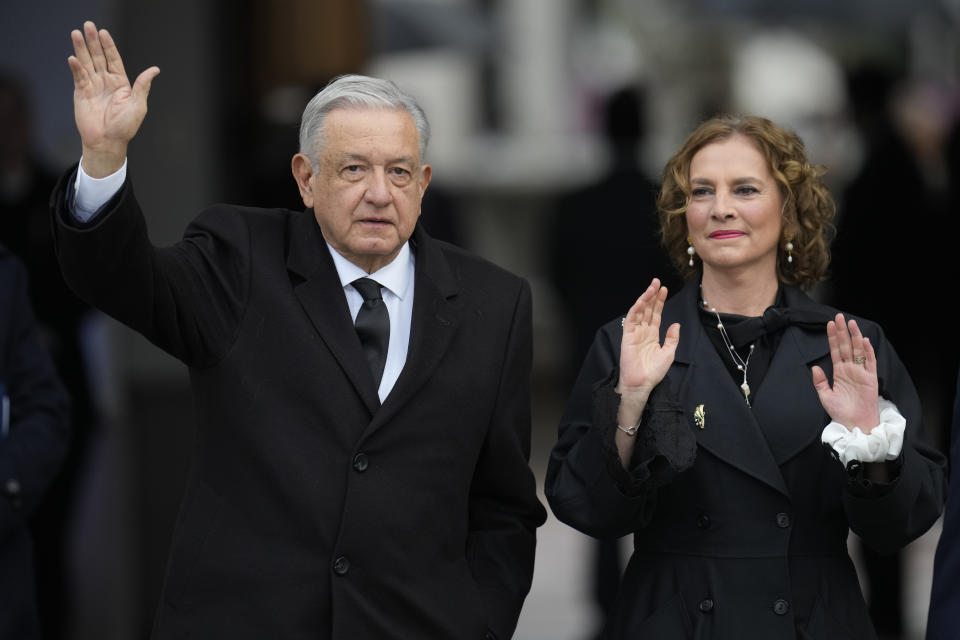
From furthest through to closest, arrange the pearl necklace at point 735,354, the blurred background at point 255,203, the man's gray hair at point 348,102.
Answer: the blurred background at point 255,203 < the pearl necklace at point 735,354 < the man's gray hair at point 348,102

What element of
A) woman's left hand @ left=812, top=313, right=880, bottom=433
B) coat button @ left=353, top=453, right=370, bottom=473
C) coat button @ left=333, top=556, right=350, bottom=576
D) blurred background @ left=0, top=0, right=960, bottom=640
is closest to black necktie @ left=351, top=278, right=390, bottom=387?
coat button @ left=353, top=453, right=370, bottom=473

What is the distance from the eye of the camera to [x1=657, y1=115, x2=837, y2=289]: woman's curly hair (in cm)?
382

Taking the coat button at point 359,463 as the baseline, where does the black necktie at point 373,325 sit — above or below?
above

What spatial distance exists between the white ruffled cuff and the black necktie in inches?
38.1

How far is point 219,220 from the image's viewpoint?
146 inches

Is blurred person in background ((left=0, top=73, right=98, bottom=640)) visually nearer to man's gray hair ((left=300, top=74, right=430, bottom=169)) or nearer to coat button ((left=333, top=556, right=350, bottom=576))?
man's gray hair ((left=300, top=74, right=430, bottom=169))

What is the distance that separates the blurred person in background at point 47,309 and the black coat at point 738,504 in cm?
306

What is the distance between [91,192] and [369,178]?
632mm

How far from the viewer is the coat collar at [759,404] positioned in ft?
12.0

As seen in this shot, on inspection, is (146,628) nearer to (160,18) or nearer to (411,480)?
(160,18)

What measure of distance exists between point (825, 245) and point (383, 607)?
1.34 metres

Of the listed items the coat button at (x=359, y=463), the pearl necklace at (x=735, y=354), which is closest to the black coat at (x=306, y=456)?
the coat button at (x=359, y=463)

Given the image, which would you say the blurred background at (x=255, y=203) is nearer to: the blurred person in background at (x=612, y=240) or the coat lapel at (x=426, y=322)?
the blurred person in background at (x=612, y=240)

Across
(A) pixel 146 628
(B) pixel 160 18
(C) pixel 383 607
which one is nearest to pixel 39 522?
(A) pixel 146 628
